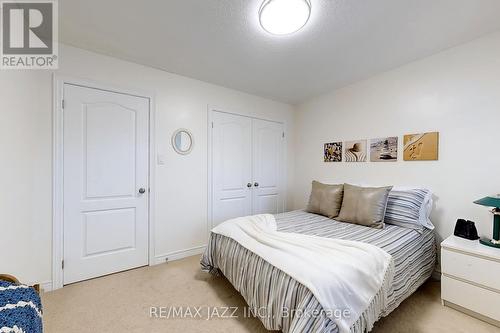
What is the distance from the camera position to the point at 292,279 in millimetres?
1295

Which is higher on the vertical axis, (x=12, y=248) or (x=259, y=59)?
(x=259, y=59)

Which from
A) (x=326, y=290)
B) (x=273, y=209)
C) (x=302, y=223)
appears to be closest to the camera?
(x=326, y=290)

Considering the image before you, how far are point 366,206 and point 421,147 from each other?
933 millimetres

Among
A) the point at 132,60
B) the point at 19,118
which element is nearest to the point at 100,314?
the point at 19,118

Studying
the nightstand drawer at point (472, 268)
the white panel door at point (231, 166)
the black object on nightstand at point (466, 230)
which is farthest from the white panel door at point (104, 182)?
the black object on nightstand at point (466, 230)

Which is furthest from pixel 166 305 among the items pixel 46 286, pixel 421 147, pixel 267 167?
pixel 421 147

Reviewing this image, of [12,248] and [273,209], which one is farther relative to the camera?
[273,209]

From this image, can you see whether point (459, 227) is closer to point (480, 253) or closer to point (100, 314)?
point (480, 253)

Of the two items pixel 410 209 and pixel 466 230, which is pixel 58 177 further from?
pixel 466 230

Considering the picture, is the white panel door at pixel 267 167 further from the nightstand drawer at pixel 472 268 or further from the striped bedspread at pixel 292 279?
the nightstand drawer at pixel 472 268

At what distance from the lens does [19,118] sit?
1.64 meters

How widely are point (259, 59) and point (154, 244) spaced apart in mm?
2487

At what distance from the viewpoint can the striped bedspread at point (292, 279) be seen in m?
1.19

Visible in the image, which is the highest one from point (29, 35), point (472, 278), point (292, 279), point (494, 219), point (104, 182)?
point (29, 35)
